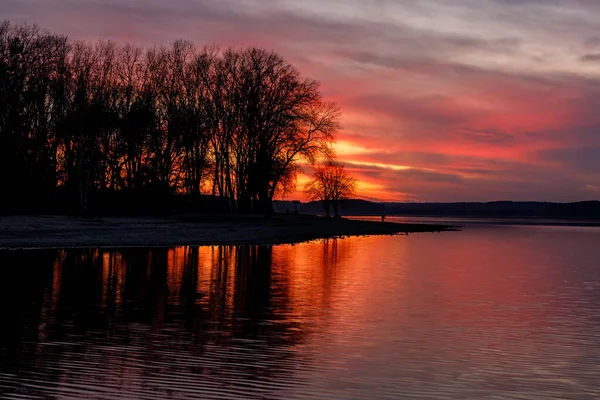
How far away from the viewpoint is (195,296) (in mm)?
27391

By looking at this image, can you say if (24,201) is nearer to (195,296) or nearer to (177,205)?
(177,205)

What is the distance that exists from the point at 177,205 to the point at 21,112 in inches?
761

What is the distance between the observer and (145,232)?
61.1m

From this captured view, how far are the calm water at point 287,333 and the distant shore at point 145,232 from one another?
47.9ft

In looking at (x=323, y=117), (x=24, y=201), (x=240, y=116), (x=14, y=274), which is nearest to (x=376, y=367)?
(x=14, y=274)

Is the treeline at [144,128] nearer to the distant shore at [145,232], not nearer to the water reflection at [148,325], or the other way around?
the distant shore at [145,232]

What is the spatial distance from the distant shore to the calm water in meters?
14.6

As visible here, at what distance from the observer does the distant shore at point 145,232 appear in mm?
53188

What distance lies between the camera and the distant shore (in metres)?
53.2

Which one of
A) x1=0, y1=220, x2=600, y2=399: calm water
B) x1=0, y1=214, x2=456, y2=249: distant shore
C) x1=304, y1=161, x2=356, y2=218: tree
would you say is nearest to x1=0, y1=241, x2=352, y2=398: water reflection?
x1=0, y1=220, x2=600, y2=399: calm water

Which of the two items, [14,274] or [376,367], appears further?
[14,274]

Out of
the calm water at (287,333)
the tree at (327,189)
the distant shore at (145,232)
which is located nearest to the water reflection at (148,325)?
the calm water at (287,333)

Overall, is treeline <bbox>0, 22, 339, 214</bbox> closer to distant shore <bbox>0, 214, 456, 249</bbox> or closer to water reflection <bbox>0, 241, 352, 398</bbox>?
distant shore <bbox>0, 214, 456, 249</bbox>

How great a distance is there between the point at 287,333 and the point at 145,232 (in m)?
43.0
